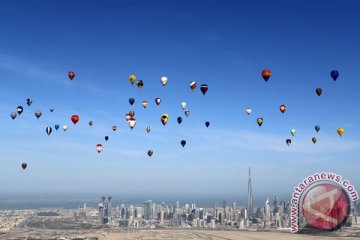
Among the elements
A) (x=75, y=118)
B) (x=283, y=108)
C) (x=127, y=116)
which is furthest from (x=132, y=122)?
(x=283, y=108)

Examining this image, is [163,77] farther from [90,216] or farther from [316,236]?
[90,216]

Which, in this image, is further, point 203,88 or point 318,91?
point 203,88

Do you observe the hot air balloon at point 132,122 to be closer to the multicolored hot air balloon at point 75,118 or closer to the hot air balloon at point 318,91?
the multicolored hot air balloon at point 75,118

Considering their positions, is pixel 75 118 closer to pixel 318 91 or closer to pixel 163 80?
pixel 163 80

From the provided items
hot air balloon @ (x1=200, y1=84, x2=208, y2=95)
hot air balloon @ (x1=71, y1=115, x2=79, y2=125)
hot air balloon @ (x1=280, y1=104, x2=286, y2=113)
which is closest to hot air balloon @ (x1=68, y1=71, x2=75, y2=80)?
hot air balloon @ (x1=71, y1=115, x2=79, y2=125)

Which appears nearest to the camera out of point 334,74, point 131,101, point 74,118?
point 334,74

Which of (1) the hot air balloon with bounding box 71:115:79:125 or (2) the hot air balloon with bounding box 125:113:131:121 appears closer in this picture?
(1) the hot air balloon with bounding box 71:115:79:125

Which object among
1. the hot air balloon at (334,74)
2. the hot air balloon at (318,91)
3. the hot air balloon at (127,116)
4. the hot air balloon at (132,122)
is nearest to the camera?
the hot air balloon at (334,74)

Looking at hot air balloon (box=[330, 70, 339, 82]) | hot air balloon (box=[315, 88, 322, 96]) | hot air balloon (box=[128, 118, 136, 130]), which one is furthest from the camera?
hot air balloon (box=[128, 118, 136, 130])

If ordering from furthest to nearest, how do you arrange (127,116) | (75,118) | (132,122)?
1. (127,116)
2. (132,122)
3. (75,118)

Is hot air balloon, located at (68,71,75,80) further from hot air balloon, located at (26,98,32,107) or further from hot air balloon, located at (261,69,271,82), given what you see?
hot air balloon, located at (261,69,271,82)

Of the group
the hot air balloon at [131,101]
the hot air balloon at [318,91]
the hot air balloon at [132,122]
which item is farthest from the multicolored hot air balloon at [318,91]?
the hot air balloon at [132,122]

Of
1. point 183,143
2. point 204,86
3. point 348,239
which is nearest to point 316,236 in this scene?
point 348,239
